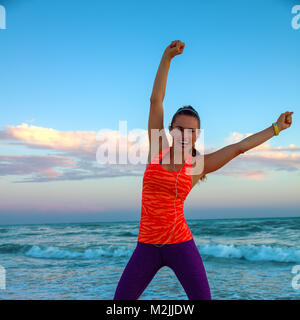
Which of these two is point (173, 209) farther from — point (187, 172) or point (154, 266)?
point (154, 266)

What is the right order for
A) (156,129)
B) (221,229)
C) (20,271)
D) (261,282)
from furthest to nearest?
1. (221,229)
2. (20,271)
3. (261,282)
4. (156,129)

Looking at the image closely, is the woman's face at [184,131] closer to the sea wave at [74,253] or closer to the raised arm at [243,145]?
the raised arm at [243,145]

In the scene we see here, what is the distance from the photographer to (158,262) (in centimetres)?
225

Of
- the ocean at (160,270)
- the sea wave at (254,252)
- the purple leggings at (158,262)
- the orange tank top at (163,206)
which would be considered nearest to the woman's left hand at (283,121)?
the orange tank top at (163,206)

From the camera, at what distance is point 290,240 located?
16.2m

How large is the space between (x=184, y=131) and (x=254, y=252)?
1266 centimetres

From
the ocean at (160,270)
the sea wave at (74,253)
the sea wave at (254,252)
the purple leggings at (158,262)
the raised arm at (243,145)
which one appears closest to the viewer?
the purple leggings at (158,262)

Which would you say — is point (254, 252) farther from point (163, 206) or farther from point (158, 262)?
point (163, 206)

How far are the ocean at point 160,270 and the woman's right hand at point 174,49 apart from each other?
5.28 m

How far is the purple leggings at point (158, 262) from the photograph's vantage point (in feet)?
7.15

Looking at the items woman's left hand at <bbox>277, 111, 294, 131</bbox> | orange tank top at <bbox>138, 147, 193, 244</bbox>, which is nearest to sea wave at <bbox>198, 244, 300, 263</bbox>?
woman's left hand at <bbox>277, 111, 294, 131</bbox>

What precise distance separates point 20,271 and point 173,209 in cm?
919
